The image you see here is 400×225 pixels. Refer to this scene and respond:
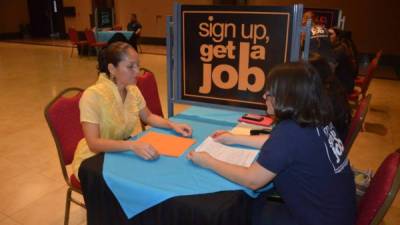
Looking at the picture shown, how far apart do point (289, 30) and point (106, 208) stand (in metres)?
1.34

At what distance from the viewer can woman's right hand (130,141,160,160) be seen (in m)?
1.45

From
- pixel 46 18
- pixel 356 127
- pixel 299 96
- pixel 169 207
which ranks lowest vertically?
pixel 169 207

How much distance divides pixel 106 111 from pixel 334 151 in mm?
1103

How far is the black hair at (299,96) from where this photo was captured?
1200mm

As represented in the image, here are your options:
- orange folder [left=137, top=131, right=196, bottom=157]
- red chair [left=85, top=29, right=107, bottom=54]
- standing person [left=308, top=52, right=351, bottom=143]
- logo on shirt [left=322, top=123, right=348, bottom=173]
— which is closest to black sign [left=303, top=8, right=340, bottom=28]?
standing person [left=308, top=52, right=351, bottom=143]

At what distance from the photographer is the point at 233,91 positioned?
2111 mm

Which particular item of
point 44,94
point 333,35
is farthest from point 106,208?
point 44,94

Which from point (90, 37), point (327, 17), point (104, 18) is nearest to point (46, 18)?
point (104, 18)

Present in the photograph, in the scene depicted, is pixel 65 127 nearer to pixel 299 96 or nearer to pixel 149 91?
pixel 149 91

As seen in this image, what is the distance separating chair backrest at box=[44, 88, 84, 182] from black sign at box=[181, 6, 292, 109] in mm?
721

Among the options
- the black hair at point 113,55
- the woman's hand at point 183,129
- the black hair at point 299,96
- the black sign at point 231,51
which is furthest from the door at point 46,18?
the black hair at point 299,96

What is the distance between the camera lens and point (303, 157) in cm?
118

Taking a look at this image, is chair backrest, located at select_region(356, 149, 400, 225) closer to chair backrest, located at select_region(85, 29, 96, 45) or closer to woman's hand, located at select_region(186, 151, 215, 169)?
woman's hand, located at select_region(186, 151, 215, 169)

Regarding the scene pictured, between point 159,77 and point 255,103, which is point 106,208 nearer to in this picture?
point 255,103
